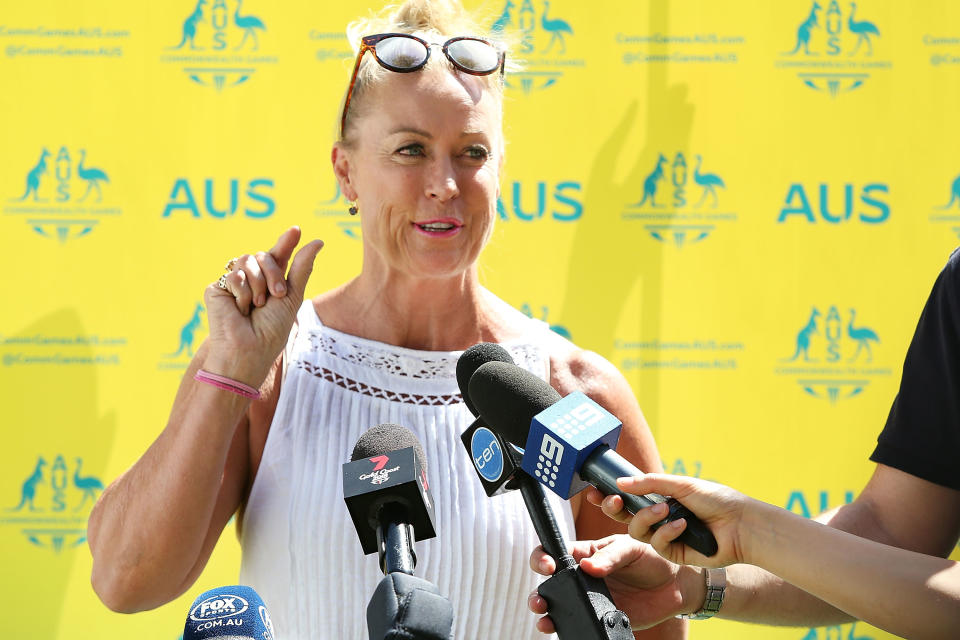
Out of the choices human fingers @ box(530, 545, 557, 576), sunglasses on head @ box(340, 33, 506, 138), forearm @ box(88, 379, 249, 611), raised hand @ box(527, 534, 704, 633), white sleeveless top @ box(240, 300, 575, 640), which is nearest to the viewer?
human fingers @ box(530, 545, 557, 576)

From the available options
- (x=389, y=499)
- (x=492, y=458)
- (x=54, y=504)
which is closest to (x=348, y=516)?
(x=492, y=458)

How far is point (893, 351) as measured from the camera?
3.33 metres

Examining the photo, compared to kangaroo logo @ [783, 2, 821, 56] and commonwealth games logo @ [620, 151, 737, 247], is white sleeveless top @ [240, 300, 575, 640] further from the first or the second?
kangaroo logo @ [783, 2, 821, 56]

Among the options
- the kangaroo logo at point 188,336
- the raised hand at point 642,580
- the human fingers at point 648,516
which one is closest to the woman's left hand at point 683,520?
the human fingers at point 648,516

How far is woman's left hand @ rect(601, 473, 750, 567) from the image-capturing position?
1009 millimetres

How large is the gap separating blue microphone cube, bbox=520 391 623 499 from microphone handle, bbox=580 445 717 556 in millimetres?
12

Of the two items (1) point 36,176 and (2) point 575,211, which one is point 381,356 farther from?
(1) point 36,176

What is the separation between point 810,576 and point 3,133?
9.68 ft

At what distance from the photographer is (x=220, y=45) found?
3.26 metres

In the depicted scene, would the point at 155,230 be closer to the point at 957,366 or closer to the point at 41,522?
the point at 41,522

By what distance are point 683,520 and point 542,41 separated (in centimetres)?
257

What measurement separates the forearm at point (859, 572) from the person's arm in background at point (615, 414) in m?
0.79

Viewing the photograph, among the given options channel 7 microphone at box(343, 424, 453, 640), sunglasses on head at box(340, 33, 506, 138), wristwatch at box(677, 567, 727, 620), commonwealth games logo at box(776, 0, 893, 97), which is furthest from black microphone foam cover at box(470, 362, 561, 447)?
commonwealth games logo at box(776, 0, 893, 97)

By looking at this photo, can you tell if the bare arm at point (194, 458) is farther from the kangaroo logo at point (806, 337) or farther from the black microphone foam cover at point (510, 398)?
the kangaroo logo at point (806, 337)
